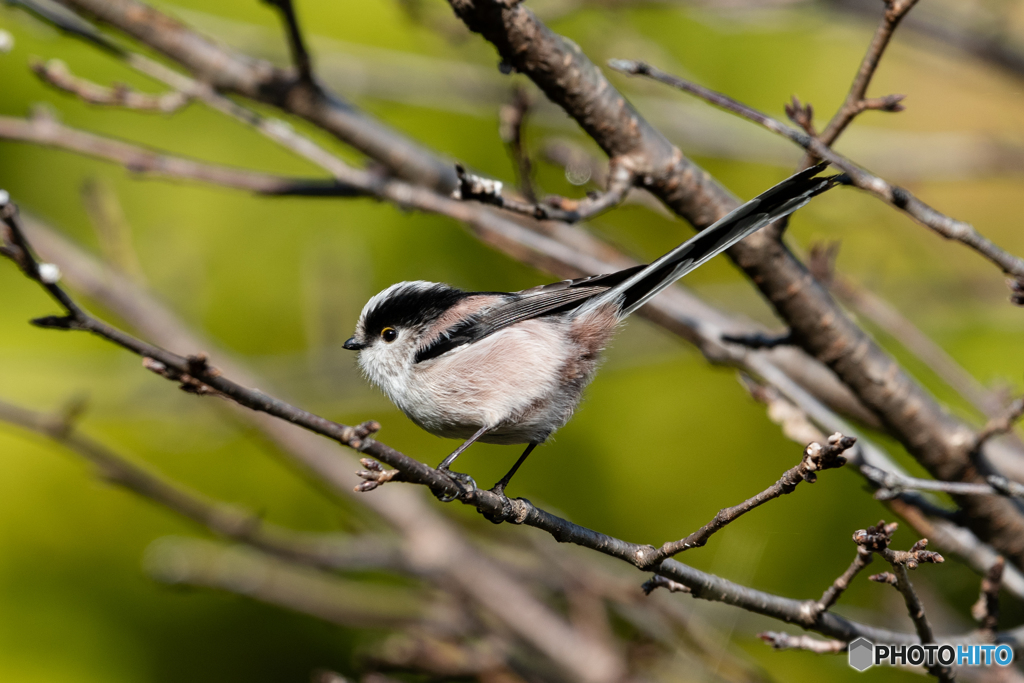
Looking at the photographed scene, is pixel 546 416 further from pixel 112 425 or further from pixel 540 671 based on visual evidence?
pixel 112 425

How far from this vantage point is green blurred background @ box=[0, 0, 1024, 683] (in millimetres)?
4012

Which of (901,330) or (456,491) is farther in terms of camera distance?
(901,330)

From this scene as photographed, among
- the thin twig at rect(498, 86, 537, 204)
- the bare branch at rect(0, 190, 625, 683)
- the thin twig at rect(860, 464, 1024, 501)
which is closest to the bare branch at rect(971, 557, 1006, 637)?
the thin twig at rect(860, 464, 1024, 501)

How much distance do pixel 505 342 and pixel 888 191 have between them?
108 cm

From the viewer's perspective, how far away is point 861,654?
2.23 meters

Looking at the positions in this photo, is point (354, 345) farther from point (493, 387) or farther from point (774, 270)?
point (774, 270)

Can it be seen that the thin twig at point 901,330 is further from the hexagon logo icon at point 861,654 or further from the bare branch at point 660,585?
the bare branch at point 660,585

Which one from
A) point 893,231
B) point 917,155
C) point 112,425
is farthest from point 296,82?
point 893,231

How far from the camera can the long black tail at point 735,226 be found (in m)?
2.15

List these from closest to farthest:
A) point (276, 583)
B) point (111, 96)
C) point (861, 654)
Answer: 1. point (861, 654)
2. point (111, 96)
3. point (276, 583)

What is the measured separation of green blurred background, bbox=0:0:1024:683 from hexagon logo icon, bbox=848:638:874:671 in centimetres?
138

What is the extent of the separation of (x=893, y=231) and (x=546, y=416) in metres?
3.44

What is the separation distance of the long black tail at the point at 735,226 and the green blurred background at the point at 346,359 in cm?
151

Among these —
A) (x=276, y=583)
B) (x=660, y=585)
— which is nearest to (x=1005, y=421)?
(x=660, y=585)
